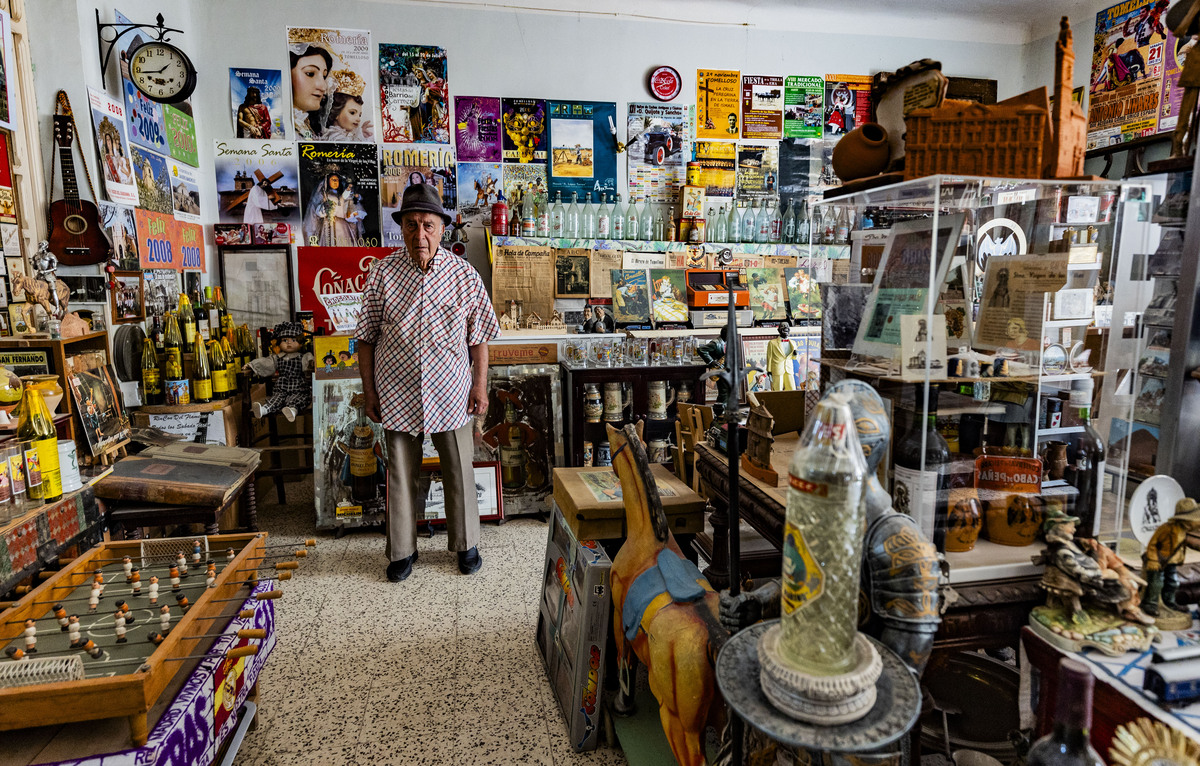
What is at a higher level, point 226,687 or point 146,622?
point 146,622

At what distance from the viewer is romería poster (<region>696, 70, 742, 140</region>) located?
17.0 ft

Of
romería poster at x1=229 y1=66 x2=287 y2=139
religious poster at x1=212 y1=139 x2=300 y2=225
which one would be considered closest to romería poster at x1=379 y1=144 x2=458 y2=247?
religious poster at x1=212 y1=139 x2=300 y2=225

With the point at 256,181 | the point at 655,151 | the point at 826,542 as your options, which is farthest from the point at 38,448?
the point at 655,151

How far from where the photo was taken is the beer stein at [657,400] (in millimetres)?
4297

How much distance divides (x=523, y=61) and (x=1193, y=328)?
4.39 metres

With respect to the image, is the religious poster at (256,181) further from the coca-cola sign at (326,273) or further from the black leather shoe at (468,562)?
the black leather shoe at (468,562)

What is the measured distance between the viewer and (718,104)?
523cm

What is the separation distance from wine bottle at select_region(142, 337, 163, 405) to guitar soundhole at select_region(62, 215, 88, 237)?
2.31 feet

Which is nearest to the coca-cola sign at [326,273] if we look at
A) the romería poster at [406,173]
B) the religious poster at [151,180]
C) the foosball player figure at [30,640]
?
the romería poster at [406,173]

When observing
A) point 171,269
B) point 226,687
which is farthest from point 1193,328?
point 171,269

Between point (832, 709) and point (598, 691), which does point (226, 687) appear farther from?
point (832, 709)

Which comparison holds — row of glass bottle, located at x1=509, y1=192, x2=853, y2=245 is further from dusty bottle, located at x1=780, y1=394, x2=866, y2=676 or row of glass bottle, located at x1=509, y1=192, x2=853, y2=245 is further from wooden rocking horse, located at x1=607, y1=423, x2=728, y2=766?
dusty bottle, located at x1=780, y1=394, x2=866, y2=676

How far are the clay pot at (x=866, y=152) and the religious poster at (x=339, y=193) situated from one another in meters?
3.85

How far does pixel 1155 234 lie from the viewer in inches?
66.4
